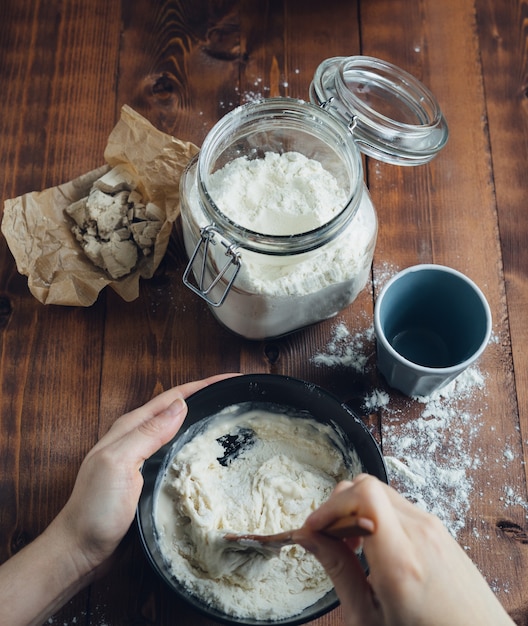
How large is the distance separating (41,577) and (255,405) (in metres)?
A: 0.32

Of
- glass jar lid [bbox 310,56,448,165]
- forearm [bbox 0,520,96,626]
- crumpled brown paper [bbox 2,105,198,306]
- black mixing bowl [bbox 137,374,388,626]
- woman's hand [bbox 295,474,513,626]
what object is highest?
glass jar lid [bbox 310,56,448,165]

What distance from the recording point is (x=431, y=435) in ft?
3.07

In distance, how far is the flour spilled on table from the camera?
2.98 feet

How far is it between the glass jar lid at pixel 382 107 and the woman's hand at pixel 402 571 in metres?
0.45

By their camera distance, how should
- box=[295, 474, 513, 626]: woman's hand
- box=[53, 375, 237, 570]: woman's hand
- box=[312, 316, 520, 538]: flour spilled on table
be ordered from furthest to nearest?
box=[312, 316, 520, 538]: flour spilled on table → box=[53, 375, 237, 570]: woman's hand → box=[295, 474, 513, 626]: woman's hand

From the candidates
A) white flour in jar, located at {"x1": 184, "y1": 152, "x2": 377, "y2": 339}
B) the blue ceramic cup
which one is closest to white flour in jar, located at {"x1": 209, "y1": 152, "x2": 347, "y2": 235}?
white flour in jar, located at {"x1": 184, "y1": 152, "x2": 377, "y2": 339}

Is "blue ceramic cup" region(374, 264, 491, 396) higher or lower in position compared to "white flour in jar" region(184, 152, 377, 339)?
lower

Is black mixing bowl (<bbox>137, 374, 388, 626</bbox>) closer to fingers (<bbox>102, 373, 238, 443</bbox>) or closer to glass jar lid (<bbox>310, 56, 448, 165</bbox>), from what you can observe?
fingers (<bbox>102, 373, 238, 443</bbox>)

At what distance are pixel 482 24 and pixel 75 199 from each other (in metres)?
0.70

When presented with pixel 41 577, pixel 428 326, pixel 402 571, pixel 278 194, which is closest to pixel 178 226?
pixel 278 194

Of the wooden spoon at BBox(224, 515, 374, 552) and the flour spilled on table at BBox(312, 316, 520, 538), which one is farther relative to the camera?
the flour spilled on table at BBox(312, 316, 520, 538)

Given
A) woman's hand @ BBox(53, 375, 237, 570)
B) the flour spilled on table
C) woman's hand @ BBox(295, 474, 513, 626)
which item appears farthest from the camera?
the flour spilled on table

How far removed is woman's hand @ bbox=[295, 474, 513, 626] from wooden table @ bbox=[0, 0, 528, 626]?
→ 324mm

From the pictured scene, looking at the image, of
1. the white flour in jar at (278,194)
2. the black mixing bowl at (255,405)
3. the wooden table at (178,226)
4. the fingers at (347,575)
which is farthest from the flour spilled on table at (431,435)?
the fingers at (347,575)
